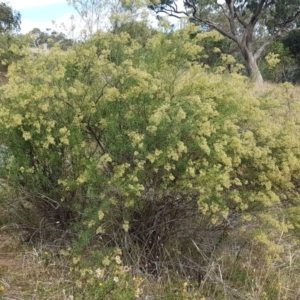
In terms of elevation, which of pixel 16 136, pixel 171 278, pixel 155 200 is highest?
pixel 16 136

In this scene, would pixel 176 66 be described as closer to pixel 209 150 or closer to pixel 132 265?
pixel 209 150

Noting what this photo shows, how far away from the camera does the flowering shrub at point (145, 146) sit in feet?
10.2

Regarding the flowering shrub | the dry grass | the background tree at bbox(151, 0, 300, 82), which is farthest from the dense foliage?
the background tree at bbox(151, 0, 300, 82)

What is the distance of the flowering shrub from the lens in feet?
10.2

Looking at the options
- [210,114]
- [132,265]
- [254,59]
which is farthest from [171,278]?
[254,59]

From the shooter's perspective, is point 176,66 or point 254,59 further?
point 254,59

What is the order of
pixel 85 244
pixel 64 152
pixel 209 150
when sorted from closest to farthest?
pixel 209 150 < pixel 85 244 < pixel 64 152

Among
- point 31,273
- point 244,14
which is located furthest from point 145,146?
point 244,14

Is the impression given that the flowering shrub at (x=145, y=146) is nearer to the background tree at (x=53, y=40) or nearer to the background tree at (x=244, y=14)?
the background tree at (x=53, y=40)

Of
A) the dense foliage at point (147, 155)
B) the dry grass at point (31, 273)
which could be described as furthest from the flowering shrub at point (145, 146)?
the dry grass at point (31, 273)

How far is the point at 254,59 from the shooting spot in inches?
714

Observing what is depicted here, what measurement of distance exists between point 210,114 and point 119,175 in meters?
0.76

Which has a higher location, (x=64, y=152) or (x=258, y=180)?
(x=64, y=152)

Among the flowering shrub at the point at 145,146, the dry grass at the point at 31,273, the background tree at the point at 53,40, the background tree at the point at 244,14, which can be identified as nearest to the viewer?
the dry grass at the point at 31,273
